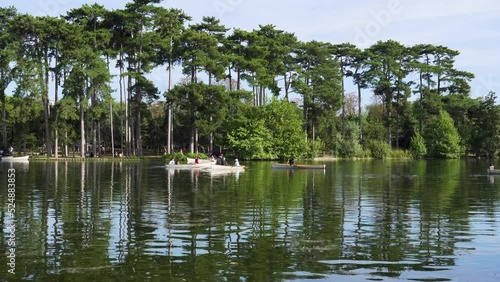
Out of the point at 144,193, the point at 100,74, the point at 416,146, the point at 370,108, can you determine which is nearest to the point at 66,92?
the point at 100,74

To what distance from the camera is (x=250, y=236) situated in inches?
719

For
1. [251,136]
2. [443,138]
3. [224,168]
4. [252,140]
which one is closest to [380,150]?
[443,138]

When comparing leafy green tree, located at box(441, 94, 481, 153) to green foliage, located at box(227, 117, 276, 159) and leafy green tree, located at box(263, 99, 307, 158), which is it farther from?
green foliage, located at box(227, 117, 276, 159)

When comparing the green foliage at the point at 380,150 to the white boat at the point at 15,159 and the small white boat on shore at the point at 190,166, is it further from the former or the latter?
the white boat at the point at 15,159

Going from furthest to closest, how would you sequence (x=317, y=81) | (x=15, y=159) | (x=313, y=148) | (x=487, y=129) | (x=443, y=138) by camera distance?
(x=487, y=129), (x=443, y=138), (x=317, y=81), (x=313, y=148), (x=15, y=159)

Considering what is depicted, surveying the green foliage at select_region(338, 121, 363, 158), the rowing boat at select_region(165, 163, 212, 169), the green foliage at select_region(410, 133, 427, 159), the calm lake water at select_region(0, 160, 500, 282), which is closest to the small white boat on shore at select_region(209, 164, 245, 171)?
the rowing boat at select_region(165, 163, 212, 169)

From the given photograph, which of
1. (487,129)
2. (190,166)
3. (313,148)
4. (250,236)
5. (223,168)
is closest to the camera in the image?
(250,236)

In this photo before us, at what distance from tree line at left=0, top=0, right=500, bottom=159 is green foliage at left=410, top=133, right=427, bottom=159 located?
0.63ft

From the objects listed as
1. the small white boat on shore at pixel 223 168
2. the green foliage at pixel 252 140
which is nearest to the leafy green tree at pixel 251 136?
the green foliage at pixel 252 140

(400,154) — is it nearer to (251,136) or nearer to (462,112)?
(462,112)

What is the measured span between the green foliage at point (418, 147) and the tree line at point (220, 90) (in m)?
0.19

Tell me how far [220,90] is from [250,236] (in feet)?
217

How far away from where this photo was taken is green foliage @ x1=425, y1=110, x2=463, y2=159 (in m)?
107

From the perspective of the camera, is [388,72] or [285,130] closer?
[285,130]
